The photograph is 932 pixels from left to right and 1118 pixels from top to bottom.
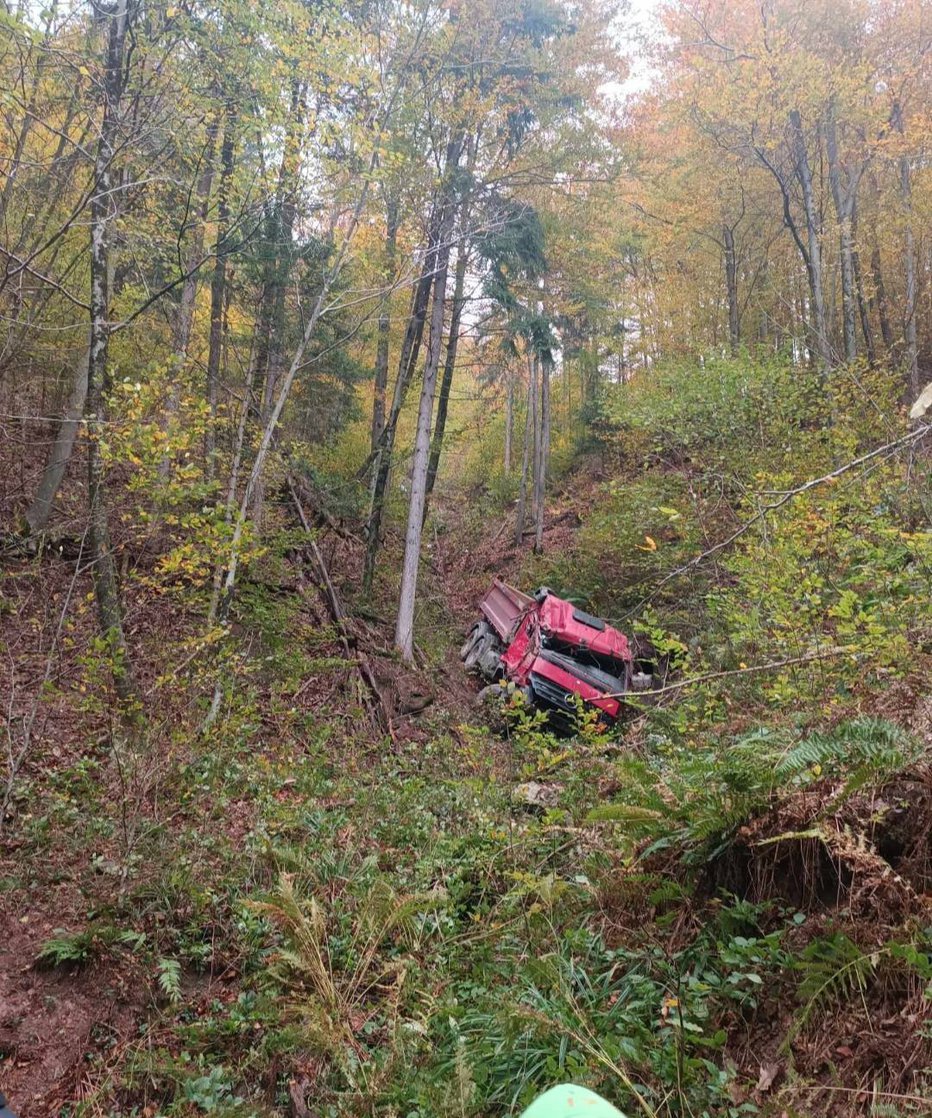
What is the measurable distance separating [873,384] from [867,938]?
31.1ft

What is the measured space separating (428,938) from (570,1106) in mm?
3514

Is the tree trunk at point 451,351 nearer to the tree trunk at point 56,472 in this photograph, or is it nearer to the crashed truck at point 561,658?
the crashed truck at point 561,658

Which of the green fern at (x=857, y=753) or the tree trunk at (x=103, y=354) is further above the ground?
the tree trunk at (x=103, y=354)

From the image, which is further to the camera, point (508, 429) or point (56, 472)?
point (508, 429)

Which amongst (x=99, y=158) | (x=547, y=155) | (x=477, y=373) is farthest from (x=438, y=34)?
(x=477, y=373)

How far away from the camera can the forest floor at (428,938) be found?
99.3 inches

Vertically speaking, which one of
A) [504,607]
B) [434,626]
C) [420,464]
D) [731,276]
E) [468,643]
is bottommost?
[468,643]

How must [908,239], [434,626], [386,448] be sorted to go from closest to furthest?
[386,448] < [434,626] < [908,239]

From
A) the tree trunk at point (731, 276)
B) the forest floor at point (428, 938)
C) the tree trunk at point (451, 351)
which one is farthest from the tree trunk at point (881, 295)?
the forest floor at point (428, 938)

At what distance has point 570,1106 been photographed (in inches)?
44.1

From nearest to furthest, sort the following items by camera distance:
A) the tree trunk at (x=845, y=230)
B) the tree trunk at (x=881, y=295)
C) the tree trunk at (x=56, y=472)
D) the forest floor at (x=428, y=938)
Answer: the forest floor at (x=428, y=938) → the tree trunk at (x=56, y=472) → the tree trunk at (x=845, y=230) → the tree trunk at (x=881, y=295)

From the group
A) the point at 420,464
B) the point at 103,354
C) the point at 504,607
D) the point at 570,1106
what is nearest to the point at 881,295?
the point at 504,607

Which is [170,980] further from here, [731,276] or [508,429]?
[508,429]

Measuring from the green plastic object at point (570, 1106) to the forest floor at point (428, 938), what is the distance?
5.00 feet
